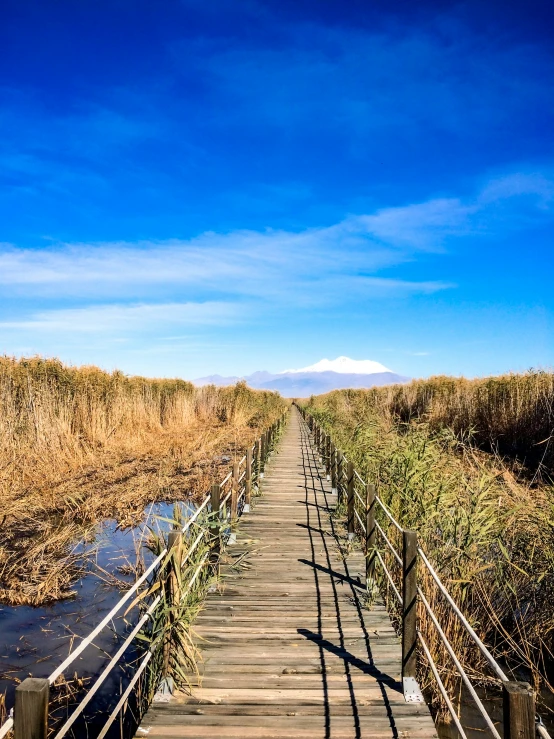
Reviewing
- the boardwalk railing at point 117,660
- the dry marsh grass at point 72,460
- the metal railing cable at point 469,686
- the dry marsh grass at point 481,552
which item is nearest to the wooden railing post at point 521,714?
the metal railing cable at point 469,686

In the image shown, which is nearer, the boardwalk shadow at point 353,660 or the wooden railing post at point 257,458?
the boardwalk shadow at point 353,660

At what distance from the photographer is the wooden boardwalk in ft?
10.8

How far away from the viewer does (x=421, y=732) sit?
3.24 metres

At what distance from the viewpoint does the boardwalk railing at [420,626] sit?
1.94 metres

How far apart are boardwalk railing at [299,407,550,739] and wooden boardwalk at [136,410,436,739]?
0.82 ft

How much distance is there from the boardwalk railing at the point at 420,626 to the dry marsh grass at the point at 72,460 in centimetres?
417

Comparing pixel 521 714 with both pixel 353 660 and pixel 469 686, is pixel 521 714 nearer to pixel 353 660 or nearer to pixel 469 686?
pixel 469 686

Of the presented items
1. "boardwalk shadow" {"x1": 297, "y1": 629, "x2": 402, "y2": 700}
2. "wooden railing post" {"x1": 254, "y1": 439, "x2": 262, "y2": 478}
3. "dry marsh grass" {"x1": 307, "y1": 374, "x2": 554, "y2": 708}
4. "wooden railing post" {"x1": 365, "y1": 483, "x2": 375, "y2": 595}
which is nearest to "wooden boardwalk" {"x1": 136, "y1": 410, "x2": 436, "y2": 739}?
"boardwalk shadow" {"x1": 297, "y1": 629, "x2": 402, "y2": 700}

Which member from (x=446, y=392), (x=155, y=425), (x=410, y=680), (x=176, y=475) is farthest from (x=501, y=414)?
(x=410, y=680)

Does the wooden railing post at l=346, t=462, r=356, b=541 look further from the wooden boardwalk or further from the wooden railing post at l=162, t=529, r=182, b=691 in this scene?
the wooden railing post at l=162, t=529, r=182, b=691

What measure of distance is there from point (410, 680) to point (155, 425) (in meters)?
15.6

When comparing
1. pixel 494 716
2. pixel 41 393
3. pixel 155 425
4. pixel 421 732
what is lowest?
pixel 494 716

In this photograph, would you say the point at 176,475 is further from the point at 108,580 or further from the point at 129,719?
the point at 129,719

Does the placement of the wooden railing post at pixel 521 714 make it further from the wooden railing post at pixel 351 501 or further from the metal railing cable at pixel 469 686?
the wooden railing post at pixel 351 501
